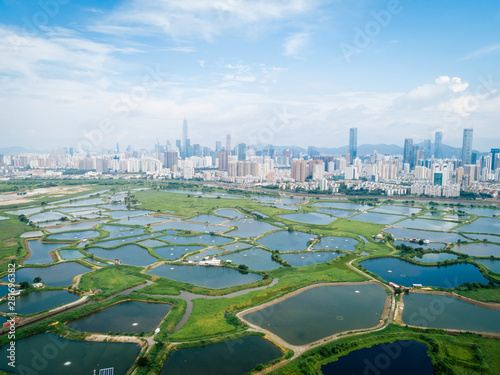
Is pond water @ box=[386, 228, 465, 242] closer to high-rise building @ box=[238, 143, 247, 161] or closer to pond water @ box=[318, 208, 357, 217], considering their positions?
pond water @ box=[318, 208, 357, 217]

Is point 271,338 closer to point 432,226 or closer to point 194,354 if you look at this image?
point 194,354

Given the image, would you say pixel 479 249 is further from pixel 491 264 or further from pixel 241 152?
pixel 241 152

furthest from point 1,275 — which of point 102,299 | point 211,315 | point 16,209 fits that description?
point 16,209

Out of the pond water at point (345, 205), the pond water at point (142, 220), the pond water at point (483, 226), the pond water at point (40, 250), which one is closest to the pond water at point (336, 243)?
the pond water at point (483, 226)

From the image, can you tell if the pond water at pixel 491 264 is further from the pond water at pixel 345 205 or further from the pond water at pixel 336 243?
the pond water at pixel 345 205

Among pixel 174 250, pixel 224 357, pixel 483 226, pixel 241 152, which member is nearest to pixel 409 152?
pixel 241 152
